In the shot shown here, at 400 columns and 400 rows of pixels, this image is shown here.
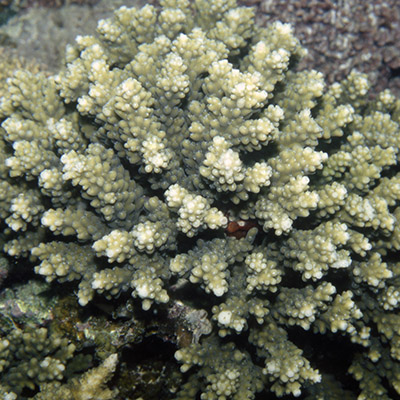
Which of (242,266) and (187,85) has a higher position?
(187,85)

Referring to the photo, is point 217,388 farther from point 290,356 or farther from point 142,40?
point 142,40

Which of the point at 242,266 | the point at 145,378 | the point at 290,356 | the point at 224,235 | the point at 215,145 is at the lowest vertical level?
the point at 145,378

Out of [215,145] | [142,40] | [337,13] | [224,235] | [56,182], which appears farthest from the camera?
[337,13]

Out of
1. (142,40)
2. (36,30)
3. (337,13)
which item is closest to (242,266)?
(142,40)

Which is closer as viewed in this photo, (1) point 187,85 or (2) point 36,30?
(1) point 187,85

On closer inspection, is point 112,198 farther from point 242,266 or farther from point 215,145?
point 242,266

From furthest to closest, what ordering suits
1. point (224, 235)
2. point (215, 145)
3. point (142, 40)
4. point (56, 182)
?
point (142, 40) → point (224, 235) → point (56, 182) → point (215, 145)
